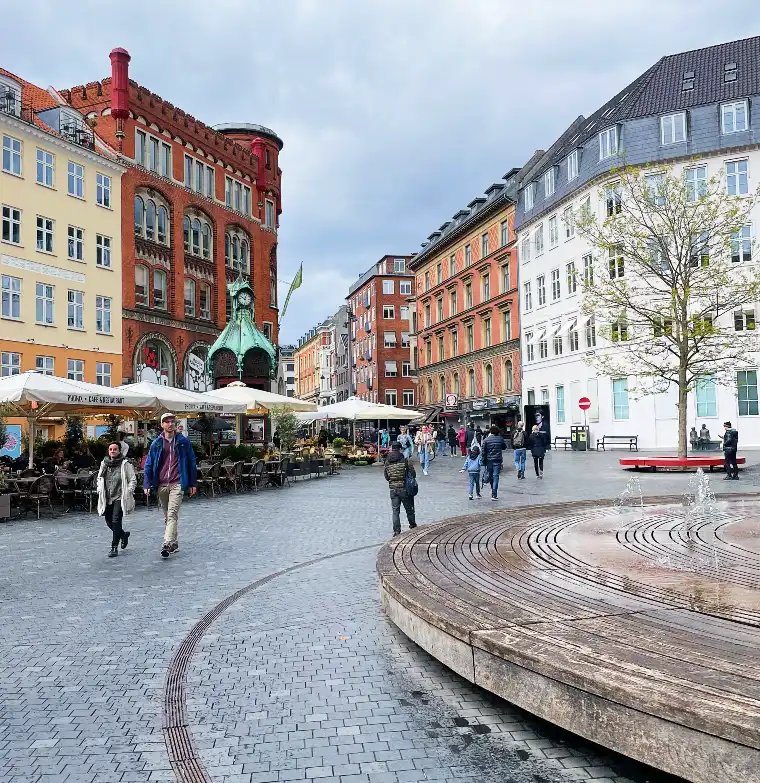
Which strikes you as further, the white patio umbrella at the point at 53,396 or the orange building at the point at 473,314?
the orange building at the point at 473,314

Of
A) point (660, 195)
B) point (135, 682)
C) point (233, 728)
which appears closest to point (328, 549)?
point (135, 682)

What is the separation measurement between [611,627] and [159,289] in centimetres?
4025

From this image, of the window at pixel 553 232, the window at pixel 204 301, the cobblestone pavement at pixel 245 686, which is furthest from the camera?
the window at pixel 553 232

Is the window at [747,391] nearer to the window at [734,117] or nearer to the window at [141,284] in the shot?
the window at [734,117]

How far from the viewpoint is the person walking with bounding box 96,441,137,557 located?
10375mm

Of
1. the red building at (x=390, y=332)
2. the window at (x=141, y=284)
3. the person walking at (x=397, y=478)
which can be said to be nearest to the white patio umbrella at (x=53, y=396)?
the person walking at (x=397, y=478)

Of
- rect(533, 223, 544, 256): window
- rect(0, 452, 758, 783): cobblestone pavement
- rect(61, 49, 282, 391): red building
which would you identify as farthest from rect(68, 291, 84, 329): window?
rect(533, 223, 544, 256): window

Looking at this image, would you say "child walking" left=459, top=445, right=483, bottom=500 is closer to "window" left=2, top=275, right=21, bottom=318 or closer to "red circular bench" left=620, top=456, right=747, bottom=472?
"red circular bench" left=620, top=456, right=747, bottom=472

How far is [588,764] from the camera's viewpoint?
3.79m

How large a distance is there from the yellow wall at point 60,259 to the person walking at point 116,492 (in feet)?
80.4

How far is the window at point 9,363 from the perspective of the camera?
103 ft

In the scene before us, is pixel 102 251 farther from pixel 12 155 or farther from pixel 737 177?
pixel 737 177

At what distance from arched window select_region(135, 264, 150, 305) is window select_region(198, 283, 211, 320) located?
178 inches

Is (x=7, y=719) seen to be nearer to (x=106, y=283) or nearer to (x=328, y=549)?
(x=328, y=549)
